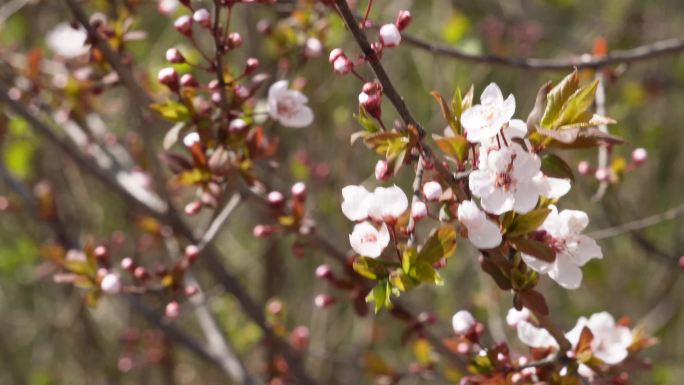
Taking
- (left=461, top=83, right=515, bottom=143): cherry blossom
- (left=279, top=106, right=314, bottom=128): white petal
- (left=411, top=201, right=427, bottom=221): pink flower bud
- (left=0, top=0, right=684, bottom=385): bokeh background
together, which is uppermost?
(left=461, top=83, right=515, bottom=143): cherry blossom

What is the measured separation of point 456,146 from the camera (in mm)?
1370

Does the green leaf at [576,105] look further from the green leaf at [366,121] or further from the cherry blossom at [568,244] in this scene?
the green leaf at [366,121]

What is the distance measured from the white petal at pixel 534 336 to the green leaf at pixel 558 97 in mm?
493

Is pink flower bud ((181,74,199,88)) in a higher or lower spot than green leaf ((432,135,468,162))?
higher

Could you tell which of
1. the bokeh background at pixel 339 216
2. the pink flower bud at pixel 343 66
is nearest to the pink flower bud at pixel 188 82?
the pink flower bud at pixel 343 66

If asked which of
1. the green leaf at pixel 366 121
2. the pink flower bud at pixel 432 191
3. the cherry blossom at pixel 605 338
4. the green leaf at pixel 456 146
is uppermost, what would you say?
the green leaf at pixel 366 121

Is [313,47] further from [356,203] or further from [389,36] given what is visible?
[356,203]

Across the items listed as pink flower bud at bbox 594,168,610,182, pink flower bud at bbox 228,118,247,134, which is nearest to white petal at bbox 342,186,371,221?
pink flower bud at bbox 228,118,247,134

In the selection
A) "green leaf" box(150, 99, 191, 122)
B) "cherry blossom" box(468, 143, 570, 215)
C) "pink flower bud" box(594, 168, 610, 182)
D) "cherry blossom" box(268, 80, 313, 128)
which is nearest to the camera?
"cherry blossom" box(468, 143, 570, 215)

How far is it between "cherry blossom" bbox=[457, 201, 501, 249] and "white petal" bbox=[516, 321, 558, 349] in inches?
16.4

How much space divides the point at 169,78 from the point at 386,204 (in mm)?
622

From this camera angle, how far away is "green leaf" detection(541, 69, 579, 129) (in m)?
1.38

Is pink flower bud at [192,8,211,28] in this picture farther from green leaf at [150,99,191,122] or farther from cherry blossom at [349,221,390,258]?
cherry blossom at [349,221,390,258]

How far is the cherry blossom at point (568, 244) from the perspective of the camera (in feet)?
4.81
